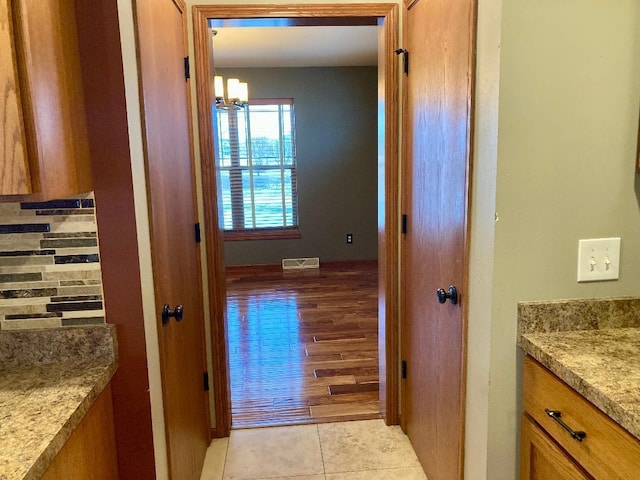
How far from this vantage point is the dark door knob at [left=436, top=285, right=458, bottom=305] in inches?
63.3

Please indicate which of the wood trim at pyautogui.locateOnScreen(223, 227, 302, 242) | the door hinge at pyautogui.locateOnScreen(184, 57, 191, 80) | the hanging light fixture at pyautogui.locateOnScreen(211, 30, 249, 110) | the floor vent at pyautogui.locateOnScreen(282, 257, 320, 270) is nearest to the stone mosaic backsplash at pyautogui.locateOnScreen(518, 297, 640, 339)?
the door hinge at pyautogui.locateOnScreen(184, 57, 191, 80)

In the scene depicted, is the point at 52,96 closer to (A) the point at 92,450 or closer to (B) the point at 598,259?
(A) the point at 92,450

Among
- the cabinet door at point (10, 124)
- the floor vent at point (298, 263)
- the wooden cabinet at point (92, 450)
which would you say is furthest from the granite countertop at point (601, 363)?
the floor vent at point (298, 263)

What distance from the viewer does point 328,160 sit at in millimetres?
6250

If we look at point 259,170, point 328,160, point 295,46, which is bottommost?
point 259,170

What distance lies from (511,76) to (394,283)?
4.31 feet

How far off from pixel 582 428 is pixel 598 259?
0.48 metres

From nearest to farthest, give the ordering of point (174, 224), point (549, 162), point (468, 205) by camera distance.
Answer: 1. point (549, 162)
2. point (468, 205)
3. point (174, 224)

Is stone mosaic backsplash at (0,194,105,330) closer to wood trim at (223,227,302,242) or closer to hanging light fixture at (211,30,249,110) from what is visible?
hanging light fixture at (211,30,249,110)

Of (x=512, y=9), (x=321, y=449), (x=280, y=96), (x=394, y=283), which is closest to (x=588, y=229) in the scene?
(x=512, y=9)

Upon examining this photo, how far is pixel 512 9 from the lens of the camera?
123 cm

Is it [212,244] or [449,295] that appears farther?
[212,244]

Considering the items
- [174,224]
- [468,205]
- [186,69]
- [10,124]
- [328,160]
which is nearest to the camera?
[10,124]

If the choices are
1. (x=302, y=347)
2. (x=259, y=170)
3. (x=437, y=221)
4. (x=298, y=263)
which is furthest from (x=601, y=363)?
(x=259, y=170)
